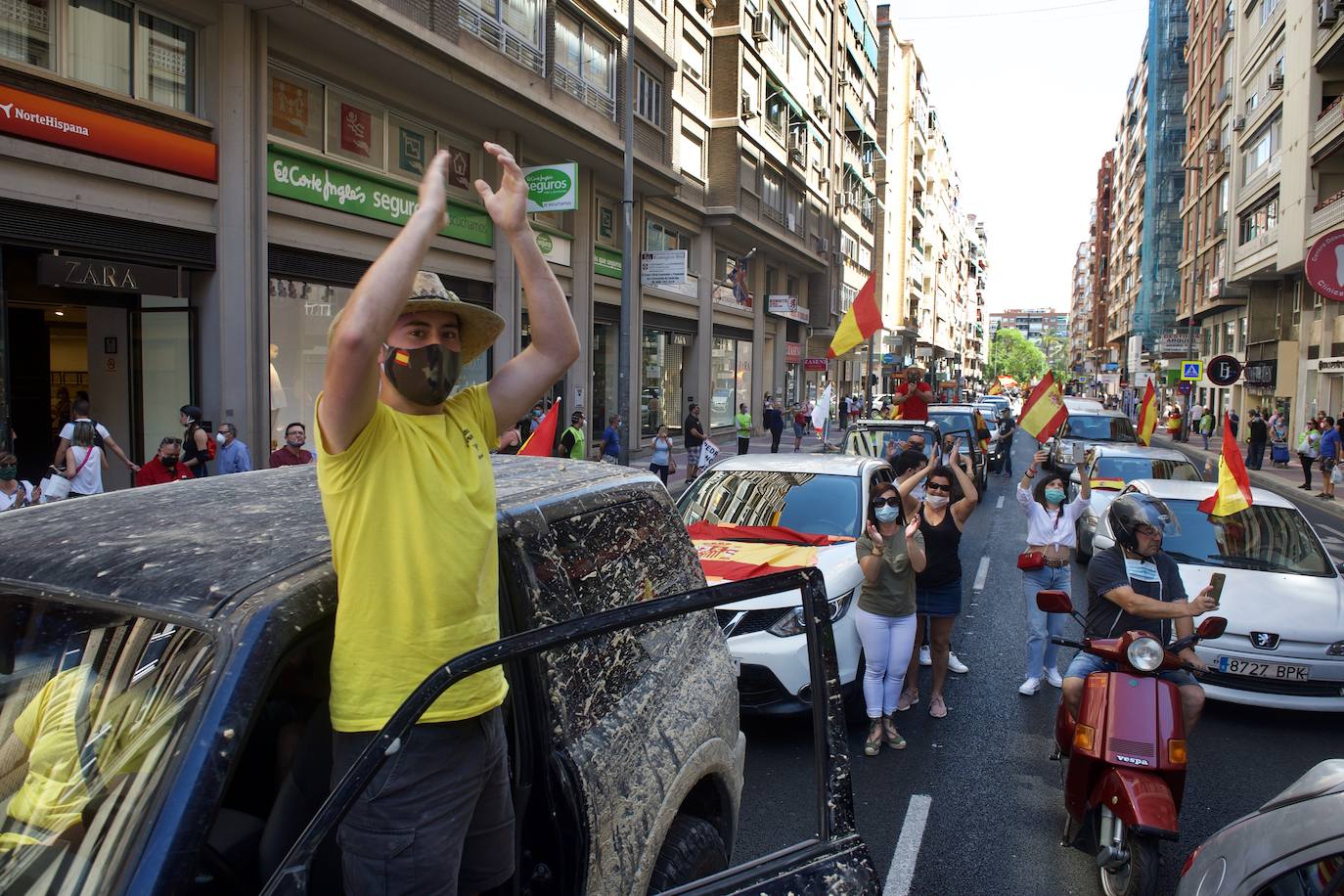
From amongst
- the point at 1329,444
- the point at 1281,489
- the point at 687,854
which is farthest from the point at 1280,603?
the point at 1281,489

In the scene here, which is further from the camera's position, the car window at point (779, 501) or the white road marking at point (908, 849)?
the car window at point (779, 501)

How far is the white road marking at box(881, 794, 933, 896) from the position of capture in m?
4.38

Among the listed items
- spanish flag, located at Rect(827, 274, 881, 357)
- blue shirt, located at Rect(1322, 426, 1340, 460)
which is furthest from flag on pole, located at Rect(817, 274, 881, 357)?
blue shirt, located at Rect(1322, 426, 1340, 460)

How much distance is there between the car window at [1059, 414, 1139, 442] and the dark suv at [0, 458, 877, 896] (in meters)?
18.2

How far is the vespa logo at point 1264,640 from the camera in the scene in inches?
253

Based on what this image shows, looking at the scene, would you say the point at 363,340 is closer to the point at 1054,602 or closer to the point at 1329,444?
the point at 1054,602

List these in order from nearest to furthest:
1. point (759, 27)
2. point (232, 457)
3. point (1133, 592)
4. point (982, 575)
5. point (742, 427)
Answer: point (1133, 592)
point (232, 457)
point (982, 575)
point (742, 427)
point (759, 27)

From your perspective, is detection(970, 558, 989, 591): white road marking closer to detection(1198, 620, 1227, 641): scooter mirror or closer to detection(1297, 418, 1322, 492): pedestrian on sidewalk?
detection(1198, 620, 1227, 641): scooter mirror

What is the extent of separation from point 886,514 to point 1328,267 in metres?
15.4

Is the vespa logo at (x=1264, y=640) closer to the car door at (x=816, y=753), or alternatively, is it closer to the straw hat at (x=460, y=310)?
the car door at (x=816, y=753)

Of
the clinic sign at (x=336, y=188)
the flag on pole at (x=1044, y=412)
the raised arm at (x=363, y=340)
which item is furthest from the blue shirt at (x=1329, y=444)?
the raised arm at (x=363, y=340)

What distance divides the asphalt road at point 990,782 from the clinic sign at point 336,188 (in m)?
10.6

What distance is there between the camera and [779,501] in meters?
7.79

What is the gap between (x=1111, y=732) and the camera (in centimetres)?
433
